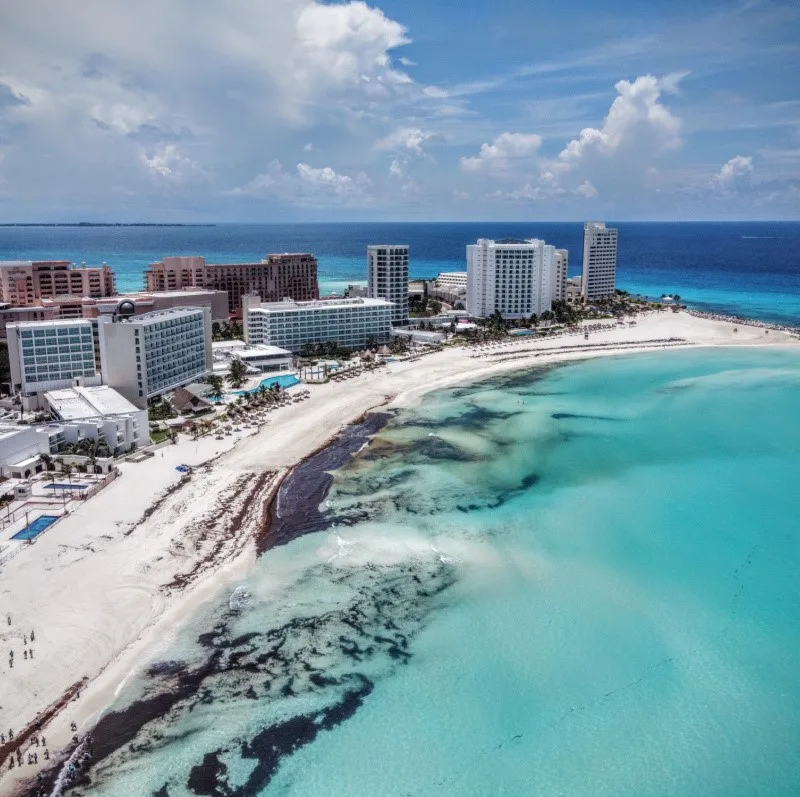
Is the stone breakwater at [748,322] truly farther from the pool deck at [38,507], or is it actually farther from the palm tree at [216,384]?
the pool deck at [38,507]

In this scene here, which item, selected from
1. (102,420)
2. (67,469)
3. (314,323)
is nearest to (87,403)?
(102,420)

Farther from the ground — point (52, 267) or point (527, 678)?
point (52, 267)

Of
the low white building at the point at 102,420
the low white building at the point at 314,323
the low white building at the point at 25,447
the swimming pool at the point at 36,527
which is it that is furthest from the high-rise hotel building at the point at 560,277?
the swimming pool at the point at 36,527

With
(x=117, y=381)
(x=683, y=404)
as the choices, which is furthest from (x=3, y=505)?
(x=683, y=404)

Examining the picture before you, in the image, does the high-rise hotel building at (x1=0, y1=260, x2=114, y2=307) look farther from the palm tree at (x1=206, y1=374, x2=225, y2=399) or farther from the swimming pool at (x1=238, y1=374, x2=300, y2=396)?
the swimming pool at (x1=238, y1=374, x2=300, y2=396)

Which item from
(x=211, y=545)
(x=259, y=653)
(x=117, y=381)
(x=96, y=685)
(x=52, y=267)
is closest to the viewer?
(x=96, y=685)

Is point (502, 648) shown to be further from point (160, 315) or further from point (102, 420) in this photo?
point (160, 315)

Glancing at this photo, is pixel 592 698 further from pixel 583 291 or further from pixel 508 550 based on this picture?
pixel 583 291
